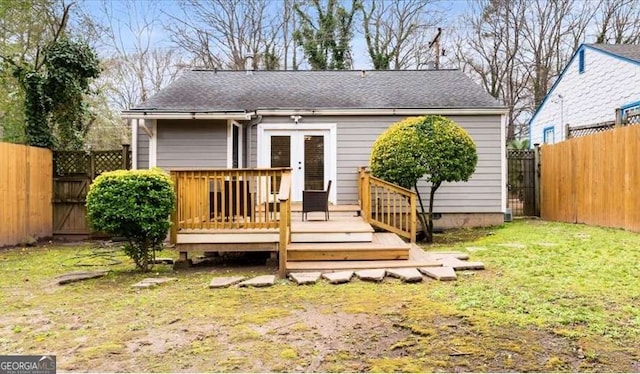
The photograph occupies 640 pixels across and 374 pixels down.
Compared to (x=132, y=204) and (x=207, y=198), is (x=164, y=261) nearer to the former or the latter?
(x=207, y=198)

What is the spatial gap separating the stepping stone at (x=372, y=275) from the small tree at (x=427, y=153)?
9.27 ft

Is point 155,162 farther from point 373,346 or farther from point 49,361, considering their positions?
point 373,346

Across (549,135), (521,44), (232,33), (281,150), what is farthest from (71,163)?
(521,44)

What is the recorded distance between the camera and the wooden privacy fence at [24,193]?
7.88m

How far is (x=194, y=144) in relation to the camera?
921 cm

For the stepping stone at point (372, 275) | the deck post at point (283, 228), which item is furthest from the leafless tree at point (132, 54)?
the stepping stone at point (372, 275)

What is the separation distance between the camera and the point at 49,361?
2.82 m

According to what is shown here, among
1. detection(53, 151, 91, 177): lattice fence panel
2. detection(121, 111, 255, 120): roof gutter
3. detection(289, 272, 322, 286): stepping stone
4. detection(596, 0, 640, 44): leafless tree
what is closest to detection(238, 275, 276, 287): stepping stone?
detection(289, 272, 322, 286): stepping stone

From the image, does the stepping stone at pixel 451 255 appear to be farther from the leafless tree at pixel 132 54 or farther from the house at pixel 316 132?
the leafless tree at pixel 132 54

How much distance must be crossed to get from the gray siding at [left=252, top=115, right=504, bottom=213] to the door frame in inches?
3.2

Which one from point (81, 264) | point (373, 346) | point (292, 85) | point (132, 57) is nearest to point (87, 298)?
point (81, 264)

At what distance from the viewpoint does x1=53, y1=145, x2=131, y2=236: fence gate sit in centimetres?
952

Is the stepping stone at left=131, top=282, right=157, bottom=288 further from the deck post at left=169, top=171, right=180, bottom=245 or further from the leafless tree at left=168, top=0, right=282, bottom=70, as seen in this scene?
the leafless tree at left=168, top=0, right=282, bottom=70

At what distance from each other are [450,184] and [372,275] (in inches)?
210
